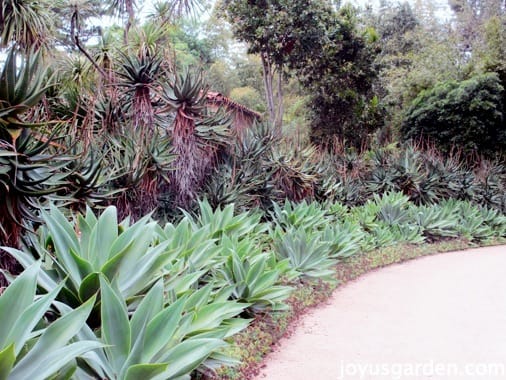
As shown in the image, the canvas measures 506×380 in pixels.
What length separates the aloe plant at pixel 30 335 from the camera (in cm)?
176

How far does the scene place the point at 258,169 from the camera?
9062 mm

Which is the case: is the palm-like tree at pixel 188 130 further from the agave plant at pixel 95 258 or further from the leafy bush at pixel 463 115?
the leafy bush at pixel 463 115

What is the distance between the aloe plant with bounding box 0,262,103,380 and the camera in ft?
5.77

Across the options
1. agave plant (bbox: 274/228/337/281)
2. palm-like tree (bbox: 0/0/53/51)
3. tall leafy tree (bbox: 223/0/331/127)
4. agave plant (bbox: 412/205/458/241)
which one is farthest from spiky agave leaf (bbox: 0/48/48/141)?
tall leafy tree (bbox: 223/0/331/127)

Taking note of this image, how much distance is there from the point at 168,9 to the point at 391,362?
7973 millimetres

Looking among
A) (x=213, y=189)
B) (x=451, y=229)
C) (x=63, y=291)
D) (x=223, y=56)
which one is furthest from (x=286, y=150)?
(x=223, y=56)

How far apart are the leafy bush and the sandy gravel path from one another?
9.79m

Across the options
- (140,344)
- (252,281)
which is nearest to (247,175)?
(252,281)

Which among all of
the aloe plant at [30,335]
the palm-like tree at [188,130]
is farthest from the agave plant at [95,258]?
the palm-like tree at [188,130]

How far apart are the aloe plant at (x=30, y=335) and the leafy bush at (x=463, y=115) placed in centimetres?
1561

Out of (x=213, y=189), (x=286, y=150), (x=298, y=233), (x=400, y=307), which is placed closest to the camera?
(x=400, y=307)

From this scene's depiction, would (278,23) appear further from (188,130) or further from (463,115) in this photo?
(463,115)

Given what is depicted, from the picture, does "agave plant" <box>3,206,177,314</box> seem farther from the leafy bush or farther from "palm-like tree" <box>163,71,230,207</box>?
the leafy bush

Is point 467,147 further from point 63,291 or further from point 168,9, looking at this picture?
point 63,291
